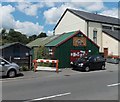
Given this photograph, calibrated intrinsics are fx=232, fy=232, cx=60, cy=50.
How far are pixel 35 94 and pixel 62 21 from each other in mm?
38323

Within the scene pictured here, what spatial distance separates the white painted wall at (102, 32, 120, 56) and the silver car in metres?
26.4

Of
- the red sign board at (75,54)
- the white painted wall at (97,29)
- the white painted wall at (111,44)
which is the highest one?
the white painted wall at (97,29)

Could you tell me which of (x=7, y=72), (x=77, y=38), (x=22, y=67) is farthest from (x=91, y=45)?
(x=7, y=72)

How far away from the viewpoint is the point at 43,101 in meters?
8.77

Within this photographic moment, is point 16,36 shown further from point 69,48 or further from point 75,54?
point 69,48

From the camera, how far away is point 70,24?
45.2 m

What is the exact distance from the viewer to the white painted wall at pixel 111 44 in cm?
4003

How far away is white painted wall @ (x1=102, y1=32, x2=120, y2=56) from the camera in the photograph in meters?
40.0

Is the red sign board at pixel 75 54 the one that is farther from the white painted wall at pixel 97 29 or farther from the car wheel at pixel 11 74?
the white painted wall at pixel 97 29

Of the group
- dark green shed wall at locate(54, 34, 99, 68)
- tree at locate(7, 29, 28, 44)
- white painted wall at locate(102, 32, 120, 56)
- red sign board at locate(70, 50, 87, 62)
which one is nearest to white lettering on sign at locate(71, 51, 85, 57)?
red sign board at locate(70, 50, 87, 62)

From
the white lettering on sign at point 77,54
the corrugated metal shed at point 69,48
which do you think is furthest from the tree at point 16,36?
the white lettering on sign at point 77,54

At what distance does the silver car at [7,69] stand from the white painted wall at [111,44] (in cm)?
2639

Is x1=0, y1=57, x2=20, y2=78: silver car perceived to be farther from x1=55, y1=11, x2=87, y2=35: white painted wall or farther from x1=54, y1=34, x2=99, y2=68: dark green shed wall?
x1=55, y1=11, x2=87, y2=35: white painted wall

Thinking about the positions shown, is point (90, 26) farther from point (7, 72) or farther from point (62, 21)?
point (7, 72)
